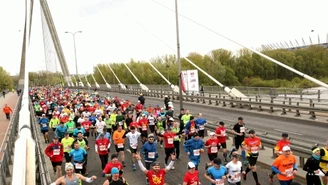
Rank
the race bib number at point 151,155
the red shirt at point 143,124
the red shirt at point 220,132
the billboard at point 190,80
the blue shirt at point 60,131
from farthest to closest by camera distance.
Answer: the billboard at point 190,80 → the red shirt at point 143,124 → the blue shirt at point 60,131 → the red shirt at point 220,132 → the race bib number at point 151,155

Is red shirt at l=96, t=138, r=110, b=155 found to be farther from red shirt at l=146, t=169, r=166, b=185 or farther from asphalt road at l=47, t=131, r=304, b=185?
red shirt at l=146, t=169, r=166, b=185

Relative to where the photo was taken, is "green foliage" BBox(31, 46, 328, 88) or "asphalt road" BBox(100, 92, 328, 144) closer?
"asphalt road" BBox(100, 92, 328, 144)

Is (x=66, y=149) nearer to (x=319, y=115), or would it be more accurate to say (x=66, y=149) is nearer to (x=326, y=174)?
(x=326, y=174)

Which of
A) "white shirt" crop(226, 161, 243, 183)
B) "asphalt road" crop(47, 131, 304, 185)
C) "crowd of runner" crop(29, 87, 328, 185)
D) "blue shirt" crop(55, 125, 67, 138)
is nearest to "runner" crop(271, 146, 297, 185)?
"crowd of runner" crop(29, 87, 328, 185)

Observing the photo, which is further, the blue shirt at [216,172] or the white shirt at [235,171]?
the white shirt at [235,171]

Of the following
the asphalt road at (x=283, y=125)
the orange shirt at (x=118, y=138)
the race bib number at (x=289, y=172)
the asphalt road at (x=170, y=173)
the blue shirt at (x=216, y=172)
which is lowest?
the asphalt road at (x=170, y=173)

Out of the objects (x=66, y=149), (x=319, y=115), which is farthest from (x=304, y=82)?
(x=66, y=149)

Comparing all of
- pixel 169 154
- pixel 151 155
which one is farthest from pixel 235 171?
pixel 169 154

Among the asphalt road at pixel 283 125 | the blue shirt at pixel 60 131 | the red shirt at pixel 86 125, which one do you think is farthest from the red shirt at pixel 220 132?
the red shirt at pixel 86 125

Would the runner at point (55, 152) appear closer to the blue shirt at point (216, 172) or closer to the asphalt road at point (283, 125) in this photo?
the blue shirt at point (216, 172)

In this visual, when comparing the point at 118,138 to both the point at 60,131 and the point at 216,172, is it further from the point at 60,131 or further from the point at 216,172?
the point at 216,172

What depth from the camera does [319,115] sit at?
22.5 m

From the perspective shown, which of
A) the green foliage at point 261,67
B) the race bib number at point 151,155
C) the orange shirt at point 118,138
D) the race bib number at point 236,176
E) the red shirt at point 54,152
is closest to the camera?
the race bib number at point 236,176

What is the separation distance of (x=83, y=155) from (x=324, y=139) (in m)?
10.6
